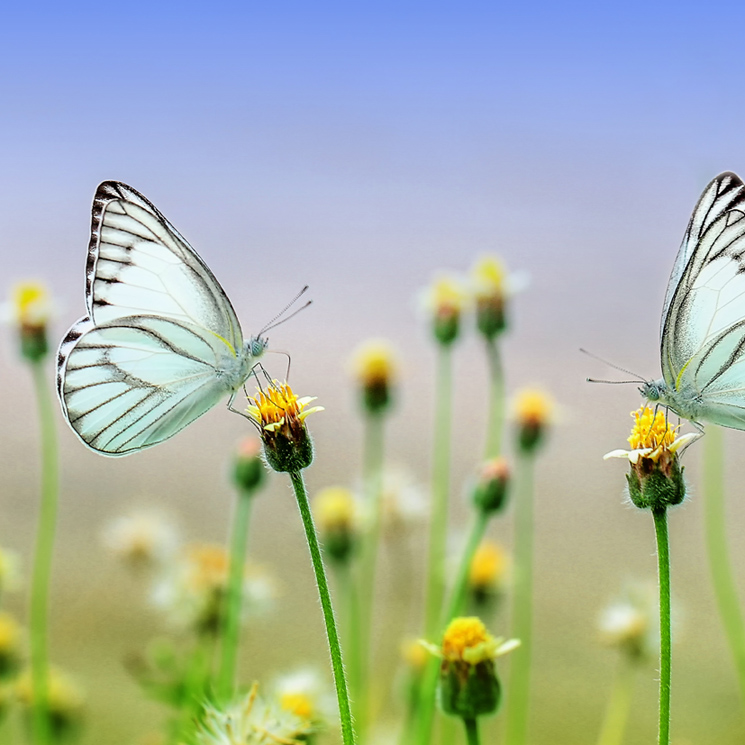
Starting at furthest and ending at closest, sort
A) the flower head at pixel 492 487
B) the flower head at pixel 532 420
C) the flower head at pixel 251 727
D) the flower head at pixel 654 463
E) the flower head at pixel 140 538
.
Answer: the flower head at pixel 140 538 < the flower head at pixel 532 420 < the flower head at pixel 492 487 < the flower head at pixel 251 727 < the flower head at pixel 654 463

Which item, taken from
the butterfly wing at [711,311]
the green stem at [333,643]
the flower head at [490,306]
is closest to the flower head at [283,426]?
the green stem at [333,643]

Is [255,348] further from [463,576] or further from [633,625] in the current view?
[633,625]

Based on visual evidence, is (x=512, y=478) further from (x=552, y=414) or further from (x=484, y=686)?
(x=484, y=686)

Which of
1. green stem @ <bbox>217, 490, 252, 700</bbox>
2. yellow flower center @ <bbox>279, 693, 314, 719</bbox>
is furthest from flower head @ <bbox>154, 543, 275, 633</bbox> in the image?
yellow flower center @ <bbox>279, 693, 314, 719</bbox>

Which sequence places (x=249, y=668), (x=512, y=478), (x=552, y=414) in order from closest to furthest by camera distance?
(x=512, y=478) → (x=552, y=414) → (x=249, y=668)

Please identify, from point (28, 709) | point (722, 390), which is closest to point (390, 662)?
point (28, 709)

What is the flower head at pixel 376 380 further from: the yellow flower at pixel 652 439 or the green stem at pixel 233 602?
the yellow flower at pixel 652 439

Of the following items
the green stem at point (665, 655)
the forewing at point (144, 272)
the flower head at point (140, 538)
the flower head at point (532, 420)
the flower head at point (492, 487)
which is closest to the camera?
the green stem at point (665, 655)
